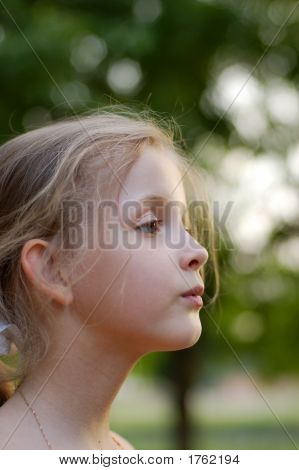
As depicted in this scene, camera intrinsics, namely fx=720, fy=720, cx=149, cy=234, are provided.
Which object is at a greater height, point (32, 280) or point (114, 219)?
point (114, 219)

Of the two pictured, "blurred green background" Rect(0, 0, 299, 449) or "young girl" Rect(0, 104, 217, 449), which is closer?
"young girl" Rect(0, 104, 217, 449)

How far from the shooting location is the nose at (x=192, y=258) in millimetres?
1093

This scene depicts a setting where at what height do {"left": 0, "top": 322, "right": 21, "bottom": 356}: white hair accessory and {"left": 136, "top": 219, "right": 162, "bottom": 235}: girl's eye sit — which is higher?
{"left": 136, "top": 219, "right": 162, "bottom": 235}: girl's eye

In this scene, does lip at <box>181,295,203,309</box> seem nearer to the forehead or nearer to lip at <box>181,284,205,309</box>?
lip at <box>181,284,205,309</box>

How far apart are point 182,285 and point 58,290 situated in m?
0.19

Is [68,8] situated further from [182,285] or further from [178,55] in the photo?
[182,285]

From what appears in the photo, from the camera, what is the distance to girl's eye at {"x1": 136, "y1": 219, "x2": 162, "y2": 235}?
1106 millimetres

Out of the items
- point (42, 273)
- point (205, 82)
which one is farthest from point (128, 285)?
point (205, 82)

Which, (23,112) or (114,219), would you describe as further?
(23,112)

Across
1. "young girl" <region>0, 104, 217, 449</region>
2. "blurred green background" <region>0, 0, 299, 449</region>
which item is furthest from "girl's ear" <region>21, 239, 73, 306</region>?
"blurred green background" <region>0, 0, 299, 449</region>

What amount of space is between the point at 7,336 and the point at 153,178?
0.35 meters

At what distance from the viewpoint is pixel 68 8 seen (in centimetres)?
351

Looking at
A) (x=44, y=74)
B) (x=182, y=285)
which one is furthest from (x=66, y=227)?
(x=44, y=74)

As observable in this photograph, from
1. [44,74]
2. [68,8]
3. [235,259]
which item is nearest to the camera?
[44,74]
